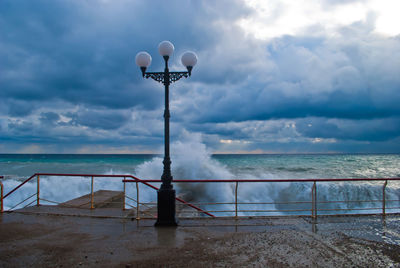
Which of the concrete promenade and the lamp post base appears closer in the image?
the concrete promenade

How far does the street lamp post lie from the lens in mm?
5969

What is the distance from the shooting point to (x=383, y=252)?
4.36 metres

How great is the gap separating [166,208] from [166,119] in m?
2.25

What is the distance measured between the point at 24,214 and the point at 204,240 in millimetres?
5670

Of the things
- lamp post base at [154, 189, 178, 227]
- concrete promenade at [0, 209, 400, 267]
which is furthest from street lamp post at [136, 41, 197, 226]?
A: concrete promenade at [0, 209, 400, 267]

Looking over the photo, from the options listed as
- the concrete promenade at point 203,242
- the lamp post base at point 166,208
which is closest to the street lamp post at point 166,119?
the lamp post base at point 166,208

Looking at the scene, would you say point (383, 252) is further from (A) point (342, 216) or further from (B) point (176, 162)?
(B) point (176, 162)

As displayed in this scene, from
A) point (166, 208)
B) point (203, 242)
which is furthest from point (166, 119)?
point (203, 242)

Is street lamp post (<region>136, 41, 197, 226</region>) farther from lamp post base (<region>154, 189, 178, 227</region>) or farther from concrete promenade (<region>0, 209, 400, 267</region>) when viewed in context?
concrete promenade (<region>0, 209, 400, 267</region>)

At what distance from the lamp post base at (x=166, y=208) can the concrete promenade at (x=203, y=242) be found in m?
0.28

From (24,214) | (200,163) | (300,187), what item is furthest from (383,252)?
(200,163)

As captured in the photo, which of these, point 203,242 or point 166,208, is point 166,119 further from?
point 203,242

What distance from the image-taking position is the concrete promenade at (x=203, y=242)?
4039 millimetres

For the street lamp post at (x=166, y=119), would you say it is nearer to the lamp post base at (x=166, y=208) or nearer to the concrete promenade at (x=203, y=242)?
the lamp post base at (x=166, y=208)
